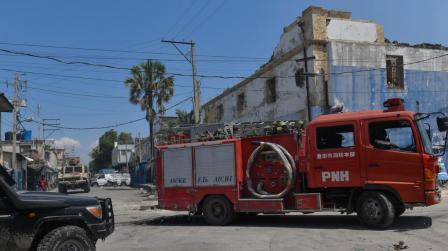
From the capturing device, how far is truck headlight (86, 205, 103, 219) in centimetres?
866

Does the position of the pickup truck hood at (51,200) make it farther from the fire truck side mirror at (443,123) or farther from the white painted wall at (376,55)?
the white painted wall at (376,55)

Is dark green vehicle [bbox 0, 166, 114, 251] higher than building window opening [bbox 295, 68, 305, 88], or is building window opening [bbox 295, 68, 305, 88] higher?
building window opening [bbox 295, 68, 305, 88]

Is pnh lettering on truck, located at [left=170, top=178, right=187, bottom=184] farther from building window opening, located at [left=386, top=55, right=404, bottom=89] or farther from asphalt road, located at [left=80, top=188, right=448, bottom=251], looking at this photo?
building window opening, located at [left=386, top=55, right=404, bottom=89]

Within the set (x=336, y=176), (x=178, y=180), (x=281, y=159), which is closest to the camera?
(x=336, y=176)

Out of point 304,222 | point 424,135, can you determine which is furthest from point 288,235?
point 424,135

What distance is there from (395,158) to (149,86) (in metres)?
35.2

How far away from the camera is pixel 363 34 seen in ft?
108

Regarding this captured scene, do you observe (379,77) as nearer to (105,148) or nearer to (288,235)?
(288,235)

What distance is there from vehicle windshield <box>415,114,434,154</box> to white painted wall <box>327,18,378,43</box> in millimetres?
19183

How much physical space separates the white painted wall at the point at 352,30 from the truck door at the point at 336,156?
18808mm

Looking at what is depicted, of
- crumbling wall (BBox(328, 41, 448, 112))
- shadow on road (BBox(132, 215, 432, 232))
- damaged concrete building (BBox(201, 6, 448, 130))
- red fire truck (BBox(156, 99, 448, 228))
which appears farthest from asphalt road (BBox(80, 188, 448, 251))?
crumbling wall (BBox(328, 41, 448, 112))

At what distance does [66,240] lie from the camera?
8.28 meters

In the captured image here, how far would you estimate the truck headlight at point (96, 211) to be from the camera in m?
8.66

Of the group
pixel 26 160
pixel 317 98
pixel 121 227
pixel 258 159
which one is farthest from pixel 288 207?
pixel 26 160
